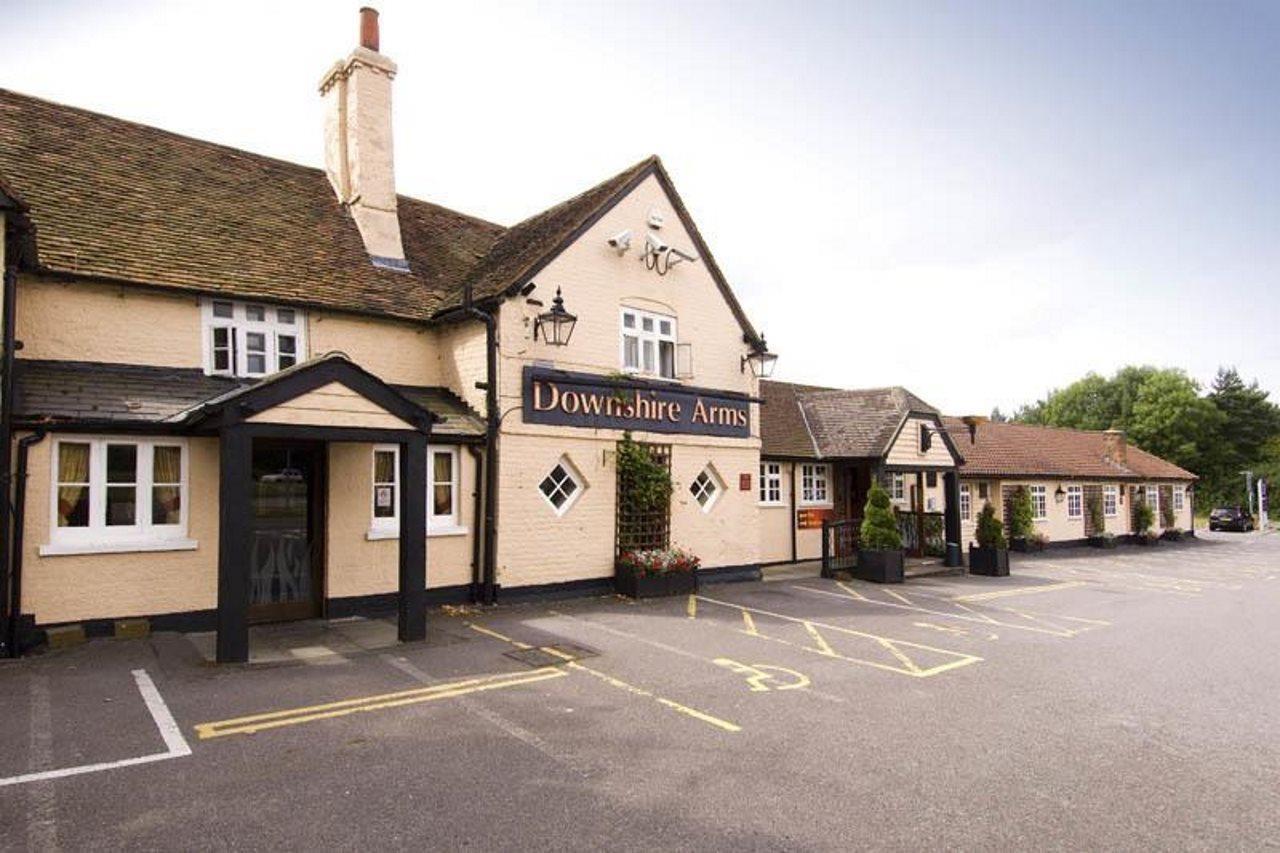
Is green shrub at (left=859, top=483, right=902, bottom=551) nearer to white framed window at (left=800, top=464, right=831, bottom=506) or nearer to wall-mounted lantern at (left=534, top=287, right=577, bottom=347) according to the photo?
white framed window at (left=800, top=464, right=831, bottom=506)

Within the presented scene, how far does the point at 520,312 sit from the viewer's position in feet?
43.4

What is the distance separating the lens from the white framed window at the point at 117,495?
31.0 ft

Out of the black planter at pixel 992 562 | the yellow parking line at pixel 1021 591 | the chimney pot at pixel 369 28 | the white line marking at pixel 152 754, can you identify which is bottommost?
the yellow parking line at pixel 1021 591

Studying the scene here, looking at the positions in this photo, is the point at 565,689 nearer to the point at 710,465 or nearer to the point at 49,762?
the point at 49,762

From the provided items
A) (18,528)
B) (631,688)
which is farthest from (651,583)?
(18,528)

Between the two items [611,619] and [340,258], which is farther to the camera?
[340,258]

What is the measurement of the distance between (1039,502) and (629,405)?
69.4 ft

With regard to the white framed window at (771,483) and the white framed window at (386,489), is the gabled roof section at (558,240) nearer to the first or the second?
the white framed window at (386,489)

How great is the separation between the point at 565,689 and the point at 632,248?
967cm

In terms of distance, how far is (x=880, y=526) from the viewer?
57.5 feet

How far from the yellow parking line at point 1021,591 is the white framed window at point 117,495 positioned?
13.9 m

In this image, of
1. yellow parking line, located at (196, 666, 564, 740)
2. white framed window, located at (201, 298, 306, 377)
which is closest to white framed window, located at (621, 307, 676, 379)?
white framed window, located at (201, 298, 306, 377)

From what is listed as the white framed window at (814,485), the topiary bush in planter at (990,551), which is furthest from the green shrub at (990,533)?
the white framed window at (814,485)

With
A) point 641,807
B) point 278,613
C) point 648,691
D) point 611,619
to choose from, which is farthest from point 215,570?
point 641,807
